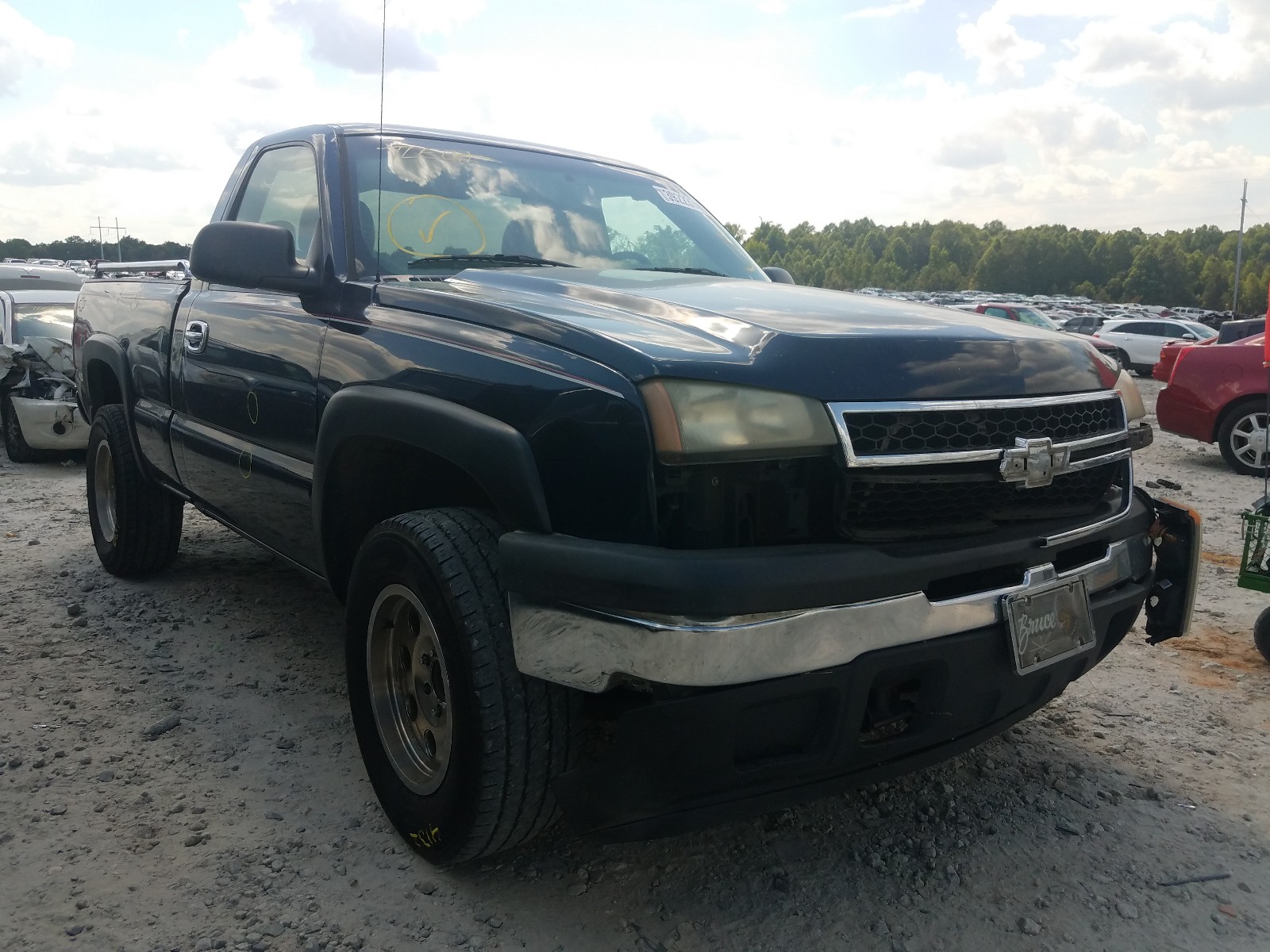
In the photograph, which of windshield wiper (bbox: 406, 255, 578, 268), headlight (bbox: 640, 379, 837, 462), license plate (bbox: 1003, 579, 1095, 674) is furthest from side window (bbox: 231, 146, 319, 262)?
license plate (bbox: 1003, 579, 1095, 674)

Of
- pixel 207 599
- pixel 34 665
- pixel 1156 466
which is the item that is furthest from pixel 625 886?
pixel 1156 466

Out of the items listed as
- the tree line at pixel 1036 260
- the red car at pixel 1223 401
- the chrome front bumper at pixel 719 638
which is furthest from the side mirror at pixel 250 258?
the tree line at pixel 1036 260

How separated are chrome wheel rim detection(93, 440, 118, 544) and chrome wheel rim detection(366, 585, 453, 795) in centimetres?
293

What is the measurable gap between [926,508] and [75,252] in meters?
66.9

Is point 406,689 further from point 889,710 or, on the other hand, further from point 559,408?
point 889,710

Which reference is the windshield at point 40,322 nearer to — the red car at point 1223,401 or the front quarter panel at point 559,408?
the front quarter panel at point 559,408

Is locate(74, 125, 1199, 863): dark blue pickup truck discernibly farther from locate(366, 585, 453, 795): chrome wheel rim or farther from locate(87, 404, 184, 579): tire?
locate(87, 404, 184, 579): tire

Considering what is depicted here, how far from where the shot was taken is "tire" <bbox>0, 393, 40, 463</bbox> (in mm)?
8719

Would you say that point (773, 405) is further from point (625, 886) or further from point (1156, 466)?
point (1156, 466)

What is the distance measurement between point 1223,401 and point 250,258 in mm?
8637

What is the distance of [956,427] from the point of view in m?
2.12

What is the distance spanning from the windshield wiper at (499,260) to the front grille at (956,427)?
144 cm

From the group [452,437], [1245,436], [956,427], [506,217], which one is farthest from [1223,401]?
[452,437]

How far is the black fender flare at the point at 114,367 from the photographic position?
179 inches
